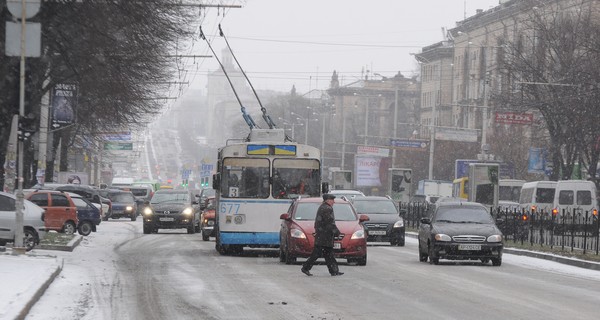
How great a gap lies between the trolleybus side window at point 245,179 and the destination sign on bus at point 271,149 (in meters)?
0.20

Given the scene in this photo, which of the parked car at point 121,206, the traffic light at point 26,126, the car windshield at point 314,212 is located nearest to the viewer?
the traffic light at point 26,126

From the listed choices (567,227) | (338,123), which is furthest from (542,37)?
(338,123)

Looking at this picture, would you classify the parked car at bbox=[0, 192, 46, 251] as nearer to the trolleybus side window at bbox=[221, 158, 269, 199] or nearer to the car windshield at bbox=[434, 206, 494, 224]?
the trolleybus side window at bbox=[221, 158, 269, 199]

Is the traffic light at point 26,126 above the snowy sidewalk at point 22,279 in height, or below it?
above

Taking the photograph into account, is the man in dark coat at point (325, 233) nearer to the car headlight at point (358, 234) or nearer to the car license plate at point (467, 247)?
the car headlight at point (358, 234)

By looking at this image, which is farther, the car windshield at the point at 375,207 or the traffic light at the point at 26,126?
the car windshield at the point at 375,207

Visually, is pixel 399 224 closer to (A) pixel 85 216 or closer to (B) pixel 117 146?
(A) pixel 85 216

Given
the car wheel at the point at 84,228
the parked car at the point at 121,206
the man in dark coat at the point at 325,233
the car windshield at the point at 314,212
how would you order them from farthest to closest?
the parked car at the point at 121,206 → the car wheel at the point at 84,228 → the car windshield at the point at 314,212 → the man in dark coat at the point at 325,233

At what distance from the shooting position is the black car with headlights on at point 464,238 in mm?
28312

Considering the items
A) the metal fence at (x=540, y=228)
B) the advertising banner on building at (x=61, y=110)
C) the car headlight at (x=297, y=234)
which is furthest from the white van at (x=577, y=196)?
the car headlight at (x=297, y=234)

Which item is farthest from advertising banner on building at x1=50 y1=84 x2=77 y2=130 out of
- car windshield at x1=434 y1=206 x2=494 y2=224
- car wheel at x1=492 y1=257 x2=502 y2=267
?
car wheel at x1=492 y1=257 x2=502 y2=267

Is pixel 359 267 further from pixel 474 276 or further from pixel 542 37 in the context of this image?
pixel 542 37

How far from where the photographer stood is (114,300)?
56.6 ft

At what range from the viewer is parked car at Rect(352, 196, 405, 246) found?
41.0 meters
